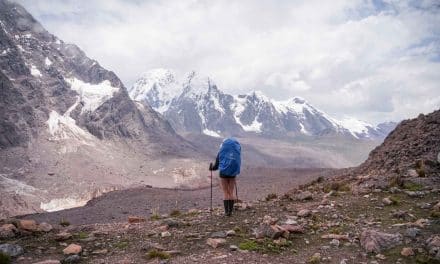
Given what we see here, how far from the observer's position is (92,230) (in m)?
11.9

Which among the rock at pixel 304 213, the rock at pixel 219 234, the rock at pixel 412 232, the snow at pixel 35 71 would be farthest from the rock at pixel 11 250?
the snow at pixel 35 71

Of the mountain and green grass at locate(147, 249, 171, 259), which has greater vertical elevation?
the mountain

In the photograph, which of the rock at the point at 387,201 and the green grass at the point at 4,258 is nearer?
the green grass at the point at 4,258

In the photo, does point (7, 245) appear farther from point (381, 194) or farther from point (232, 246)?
point (381, 194)

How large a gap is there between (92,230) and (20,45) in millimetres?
156293

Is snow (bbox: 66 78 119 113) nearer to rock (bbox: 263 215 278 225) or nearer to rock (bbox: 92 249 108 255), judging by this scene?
rock (bbox: 263 215 278 225)

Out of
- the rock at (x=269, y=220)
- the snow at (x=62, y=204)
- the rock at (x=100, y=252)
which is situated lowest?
the snow at (x=62, y=204)

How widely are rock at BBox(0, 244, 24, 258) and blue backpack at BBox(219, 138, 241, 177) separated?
5423mm

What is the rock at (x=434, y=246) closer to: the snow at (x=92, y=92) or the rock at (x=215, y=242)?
the rock at (x=215, y=242)

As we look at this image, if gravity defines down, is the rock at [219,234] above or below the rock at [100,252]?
above

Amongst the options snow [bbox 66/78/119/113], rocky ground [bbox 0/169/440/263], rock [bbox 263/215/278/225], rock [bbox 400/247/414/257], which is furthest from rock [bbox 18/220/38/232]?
snow [bbox 66/78/119/113]

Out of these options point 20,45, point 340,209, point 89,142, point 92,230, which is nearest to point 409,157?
point 340,209

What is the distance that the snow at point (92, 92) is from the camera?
154 metres

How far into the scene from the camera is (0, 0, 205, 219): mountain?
95250mm
